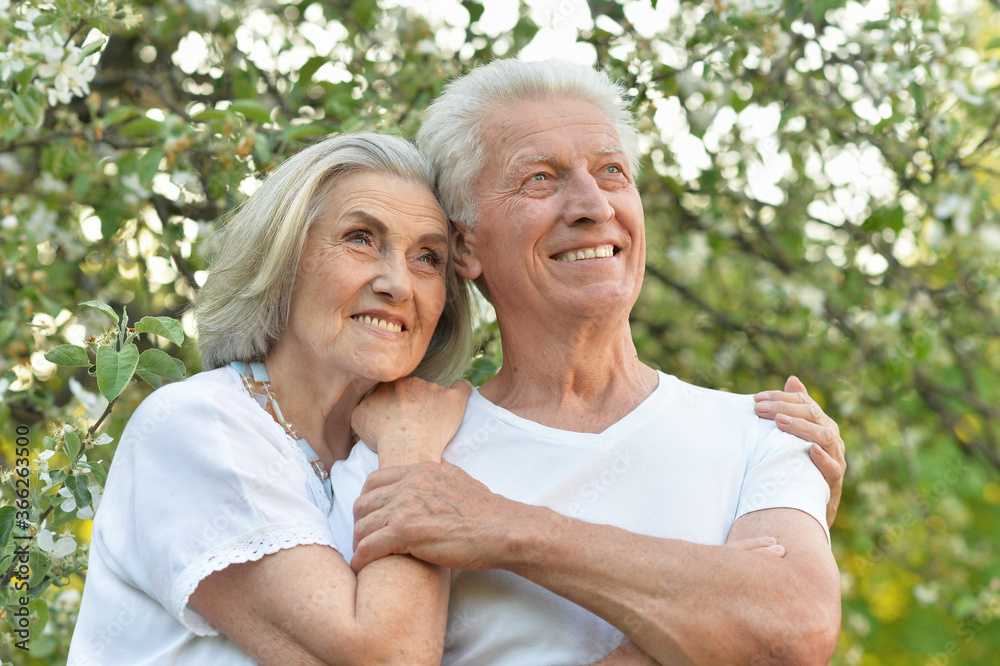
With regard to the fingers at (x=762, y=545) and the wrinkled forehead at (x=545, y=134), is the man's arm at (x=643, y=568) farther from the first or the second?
the wrinkled forehead at (x=545, y=134)

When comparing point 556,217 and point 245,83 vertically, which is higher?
point 556,217

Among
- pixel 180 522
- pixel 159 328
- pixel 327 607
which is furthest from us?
pixel 159 328

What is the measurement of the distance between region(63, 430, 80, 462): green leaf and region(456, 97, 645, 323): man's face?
43.5 inches

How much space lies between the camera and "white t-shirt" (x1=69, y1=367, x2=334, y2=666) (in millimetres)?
1992

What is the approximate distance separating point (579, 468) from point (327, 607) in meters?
0.74

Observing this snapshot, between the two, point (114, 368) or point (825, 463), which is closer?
point (114, 368)

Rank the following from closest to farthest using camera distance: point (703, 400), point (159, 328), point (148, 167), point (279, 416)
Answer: point (159, 328) → point (279, 416) → point (703, 400) → point (148, 167)

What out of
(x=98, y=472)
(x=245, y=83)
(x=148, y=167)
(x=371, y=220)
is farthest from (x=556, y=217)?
(x=245, y=83)

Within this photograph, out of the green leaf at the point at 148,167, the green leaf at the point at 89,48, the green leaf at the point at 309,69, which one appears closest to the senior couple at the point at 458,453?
the green leaf at the point at 148,167

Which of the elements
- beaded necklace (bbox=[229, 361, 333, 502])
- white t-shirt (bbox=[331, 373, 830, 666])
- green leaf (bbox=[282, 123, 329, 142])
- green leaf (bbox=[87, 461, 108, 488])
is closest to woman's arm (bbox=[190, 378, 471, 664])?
white t-shirt (bbox=[331, 373, 830, 666])

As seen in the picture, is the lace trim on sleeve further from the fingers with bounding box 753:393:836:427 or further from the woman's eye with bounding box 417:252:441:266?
the fingers with bounding box 753:393:836:427

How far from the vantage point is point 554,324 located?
8.41ft

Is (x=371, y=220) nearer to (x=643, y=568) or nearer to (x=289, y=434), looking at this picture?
(x=289, y=434)

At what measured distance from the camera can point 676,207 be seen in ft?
14.7
